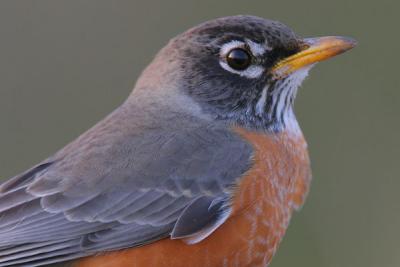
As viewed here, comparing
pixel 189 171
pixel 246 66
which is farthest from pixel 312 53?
pixel 189 171

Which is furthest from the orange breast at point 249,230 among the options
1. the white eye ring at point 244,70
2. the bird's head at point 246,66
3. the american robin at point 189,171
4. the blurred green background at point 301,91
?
the blurred green background at point 301,91

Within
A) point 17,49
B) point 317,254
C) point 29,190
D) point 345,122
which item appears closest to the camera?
point 29,190

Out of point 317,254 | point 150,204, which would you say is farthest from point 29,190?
point 317,254

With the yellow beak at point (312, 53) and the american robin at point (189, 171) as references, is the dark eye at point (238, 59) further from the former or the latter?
the yellow beak at point (312, 53)

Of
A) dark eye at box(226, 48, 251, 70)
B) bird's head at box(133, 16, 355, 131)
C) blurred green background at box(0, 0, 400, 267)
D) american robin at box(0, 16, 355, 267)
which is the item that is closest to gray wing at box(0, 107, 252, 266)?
american robin at box(0, 16, 355, 267)

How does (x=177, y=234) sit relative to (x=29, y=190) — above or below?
below

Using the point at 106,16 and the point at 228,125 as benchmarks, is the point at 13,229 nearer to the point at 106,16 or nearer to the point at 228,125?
the point at 228,125

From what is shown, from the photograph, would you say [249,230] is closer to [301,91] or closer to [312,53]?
[312,53]
